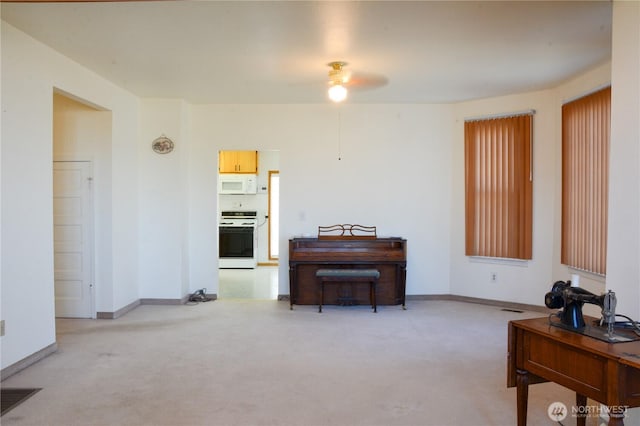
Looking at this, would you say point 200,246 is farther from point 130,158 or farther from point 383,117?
point 383,117

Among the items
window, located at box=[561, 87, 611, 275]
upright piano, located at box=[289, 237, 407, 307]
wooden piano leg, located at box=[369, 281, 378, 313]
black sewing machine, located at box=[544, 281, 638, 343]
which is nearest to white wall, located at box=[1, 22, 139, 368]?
upright piano, located at box=[289, 237, 407, 307]

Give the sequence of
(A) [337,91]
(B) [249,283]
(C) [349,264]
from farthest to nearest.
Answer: (B) [249,283] < (C) [349,264] < (A) [337,91]

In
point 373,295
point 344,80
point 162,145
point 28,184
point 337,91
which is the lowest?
point 373,295

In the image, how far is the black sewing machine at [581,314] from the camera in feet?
6.22

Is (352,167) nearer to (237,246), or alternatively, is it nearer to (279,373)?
(279,373)

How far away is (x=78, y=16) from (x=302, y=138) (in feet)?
10.3

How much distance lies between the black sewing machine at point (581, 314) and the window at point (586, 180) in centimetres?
237

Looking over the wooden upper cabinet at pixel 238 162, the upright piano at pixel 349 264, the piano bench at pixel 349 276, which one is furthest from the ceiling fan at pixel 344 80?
the wooden upper cabinet at pixel 238 162

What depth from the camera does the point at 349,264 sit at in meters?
5.37

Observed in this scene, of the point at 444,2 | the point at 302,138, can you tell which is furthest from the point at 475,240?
the point at 444,2

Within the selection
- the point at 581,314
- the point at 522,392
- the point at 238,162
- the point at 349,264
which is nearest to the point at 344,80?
the point at 349,264

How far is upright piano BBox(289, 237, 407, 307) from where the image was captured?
529 centimetres

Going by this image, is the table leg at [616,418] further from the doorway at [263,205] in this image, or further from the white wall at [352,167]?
the doorway at [263,205]

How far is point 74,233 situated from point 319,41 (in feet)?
11.2
